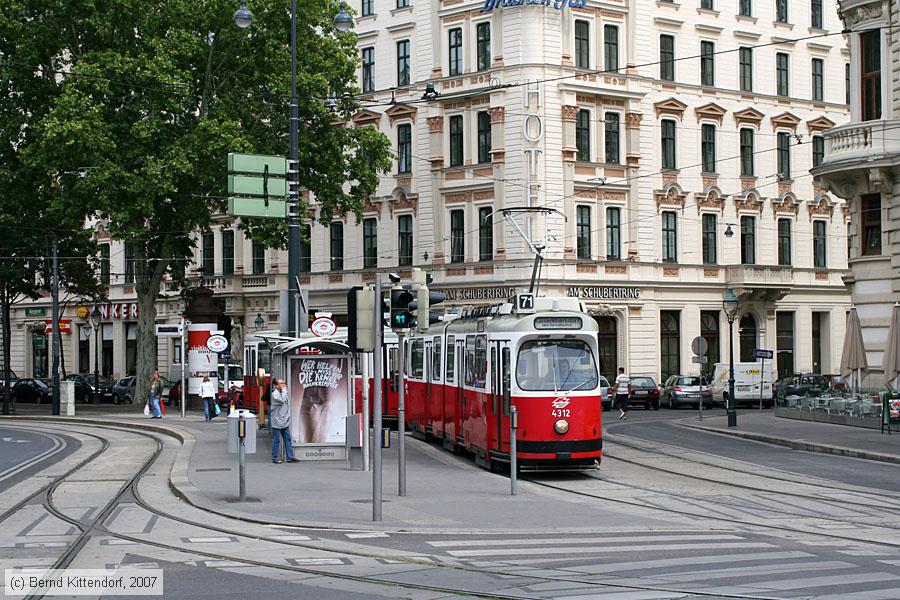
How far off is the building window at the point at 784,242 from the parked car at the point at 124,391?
1242 inches

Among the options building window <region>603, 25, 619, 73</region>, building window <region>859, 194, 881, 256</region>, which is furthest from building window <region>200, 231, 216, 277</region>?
building window <region>859, 194, 881, 256</region>

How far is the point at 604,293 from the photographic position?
186ft

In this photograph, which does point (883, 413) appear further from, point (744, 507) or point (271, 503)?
point (271, 503)

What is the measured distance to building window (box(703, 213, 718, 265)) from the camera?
6091 centimetres

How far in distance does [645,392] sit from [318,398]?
30686 millimetres

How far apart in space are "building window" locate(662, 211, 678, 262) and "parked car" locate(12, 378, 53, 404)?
103ft

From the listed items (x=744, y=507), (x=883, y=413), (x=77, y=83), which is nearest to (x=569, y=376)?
(x=744, y=507)

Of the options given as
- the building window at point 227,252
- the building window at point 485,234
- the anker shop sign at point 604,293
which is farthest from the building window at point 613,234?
the building window at point 227,252

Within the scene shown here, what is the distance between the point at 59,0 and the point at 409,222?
66.6 feet

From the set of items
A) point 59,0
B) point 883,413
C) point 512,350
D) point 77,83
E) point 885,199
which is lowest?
point 883,413

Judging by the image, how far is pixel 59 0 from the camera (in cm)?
4562

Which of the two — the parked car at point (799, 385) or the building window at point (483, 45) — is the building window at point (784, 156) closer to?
the parked car at point (799, 385)

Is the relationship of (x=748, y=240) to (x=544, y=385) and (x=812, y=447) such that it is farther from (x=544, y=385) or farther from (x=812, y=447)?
(x=544, y=385)

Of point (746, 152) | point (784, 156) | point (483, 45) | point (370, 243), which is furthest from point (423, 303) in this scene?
point (784, 156)
